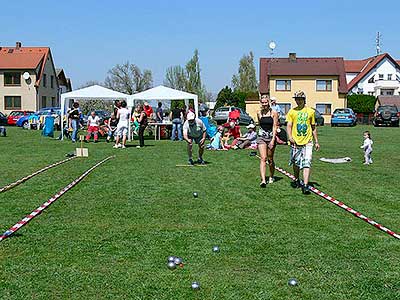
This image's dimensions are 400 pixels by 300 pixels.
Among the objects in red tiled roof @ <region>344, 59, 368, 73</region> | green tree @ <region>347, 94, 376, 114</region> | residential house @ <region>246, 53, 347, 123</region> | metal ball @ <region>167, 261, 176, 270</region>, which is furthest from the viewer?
red tiled roof @ <region>344, 59, 368, 73</region>

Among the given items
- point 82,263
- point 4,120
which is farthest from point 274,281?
point 4,120

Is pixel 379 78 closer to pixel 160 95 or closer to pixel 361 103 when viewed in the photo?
pixel 361 103

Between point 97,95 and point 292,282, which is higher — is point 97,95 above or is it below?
above

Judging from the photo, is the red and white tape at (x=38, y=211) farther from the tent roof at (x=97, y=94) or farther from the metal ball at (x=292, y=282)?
the tent roof at (x=97, y=94)

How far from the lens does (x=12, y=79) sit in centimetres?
6600

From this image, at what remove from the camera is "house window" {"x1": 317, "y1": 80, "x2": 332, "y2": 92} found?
66.8 m

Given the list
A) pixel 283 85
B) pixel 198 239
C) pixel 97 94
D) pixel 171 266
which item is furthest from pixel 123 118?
pixel 283 85

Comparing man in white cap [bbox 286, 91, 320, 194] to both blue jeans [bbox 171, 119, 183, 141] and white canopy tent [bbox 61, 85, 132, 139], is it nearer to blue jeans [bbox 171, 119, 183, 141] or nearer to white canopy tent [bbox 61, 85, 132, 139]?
blue jeans [bbox 171, 119, 183, 141]

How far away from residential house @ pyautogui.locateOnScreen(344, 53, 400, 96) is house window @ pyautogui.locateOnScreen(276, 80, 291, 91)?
77.7 feet

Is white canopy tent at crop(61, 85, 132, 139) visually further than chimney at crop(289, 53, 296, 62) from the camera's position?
No

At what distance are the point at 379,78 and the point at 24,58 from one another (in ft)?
161

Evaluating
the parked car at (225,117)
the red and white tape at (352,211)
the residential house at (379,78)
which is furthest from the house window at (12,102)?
the red and white tape at (352,211)

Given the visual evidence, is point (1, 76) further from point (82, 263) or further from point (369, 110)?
point (82, 263)

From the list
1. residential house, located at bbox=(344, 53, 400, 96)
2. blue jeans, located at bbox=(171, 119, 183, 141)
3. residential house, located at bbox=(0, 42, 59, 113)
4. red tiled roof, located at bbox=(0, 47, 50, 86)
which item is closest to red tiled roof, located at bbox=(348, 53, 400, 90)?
residential house, located at bbox=(344, 53, 400, 96)
